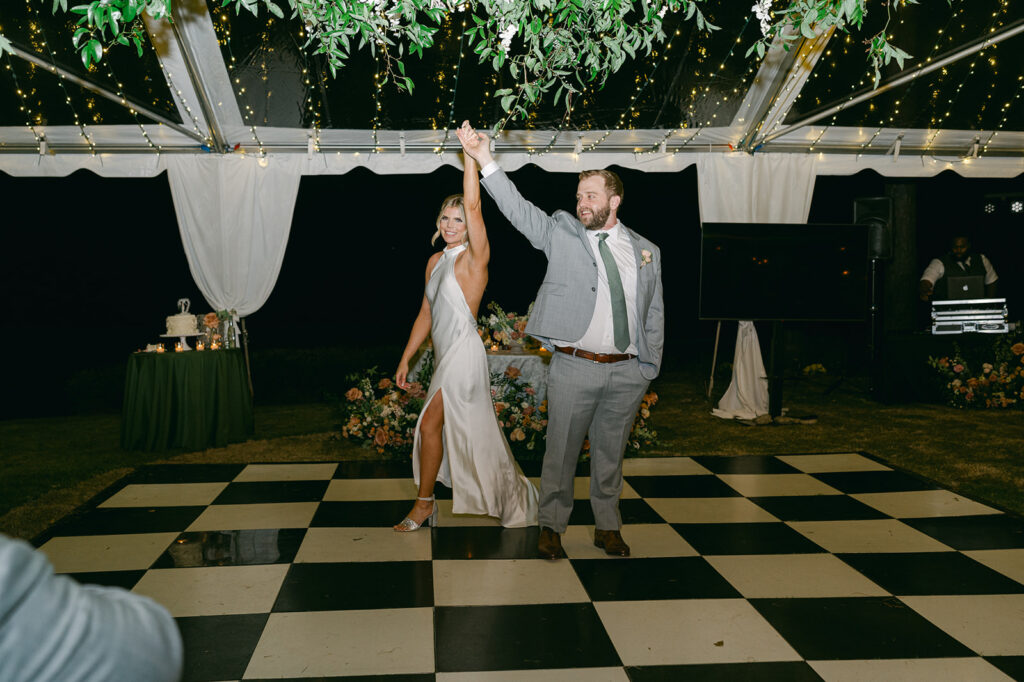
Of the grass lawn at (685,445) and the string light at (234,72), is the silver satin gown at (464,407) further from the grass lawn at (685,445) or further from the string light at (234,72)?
the string light at (234,72)

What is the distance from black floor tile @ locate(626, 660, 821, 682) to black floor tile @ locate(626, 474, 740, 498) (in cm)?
206

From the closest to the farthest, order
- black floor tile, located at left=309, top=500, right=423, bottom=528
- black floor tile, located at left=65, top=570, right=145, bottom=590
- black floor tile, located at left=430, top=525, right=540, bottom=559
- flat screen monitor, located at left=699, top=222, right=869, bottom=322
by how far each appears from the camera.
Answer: black floor tile, located at left=65, top=570, right=145, bottom=590 → black floor tile, located at left=430, top=525, right=540, bottom=559 → black floor tile, located at left=309, top=500, right=423, bottom=528 → flat screen monitor, located at left=699, top=222, right=869, bottom=322

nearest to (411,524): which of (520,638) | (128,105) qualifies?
(520,638)

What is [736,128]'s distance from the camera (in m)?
6.35

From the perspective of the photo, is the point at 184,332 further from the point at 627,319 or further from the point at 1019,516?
the point at 1019,516

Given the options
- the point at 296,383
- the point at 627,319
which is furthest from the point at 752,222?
the point at 296,383

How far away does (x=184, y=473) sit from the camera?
194 inches

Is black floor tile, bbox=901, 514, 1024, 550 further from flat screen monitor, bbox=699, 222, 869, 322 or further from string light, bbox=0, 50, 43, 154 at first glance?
string light, bbox=0, 50, 43, 154

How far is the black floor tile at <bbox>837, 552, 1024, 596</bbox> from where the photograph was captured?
2.98 meters

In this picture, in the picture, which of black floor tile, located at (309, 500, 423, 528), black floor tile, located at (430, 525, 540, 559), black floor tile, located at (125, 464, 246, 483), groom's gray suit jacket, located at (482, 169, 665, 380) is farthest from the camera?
black floor tile, located at (125, 464, 246, 483)

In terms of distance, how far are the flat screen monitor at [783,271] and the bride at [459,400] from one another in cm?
334

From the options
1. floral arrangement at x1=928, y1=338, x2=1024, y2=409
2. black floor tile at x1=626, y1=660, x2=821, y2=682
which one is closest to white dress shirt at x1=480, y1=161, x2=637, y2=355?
black floor tile at x1=626, y1=660, x2=821, y2=682

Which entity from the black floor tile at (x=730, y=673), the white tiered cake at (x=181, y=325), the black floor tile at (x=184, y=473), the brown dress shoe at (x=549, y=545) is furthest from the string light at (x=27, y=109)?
the black floor tile at (x=730, y=673)

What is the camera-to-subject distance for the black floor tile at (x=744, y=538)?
3.44 meters
